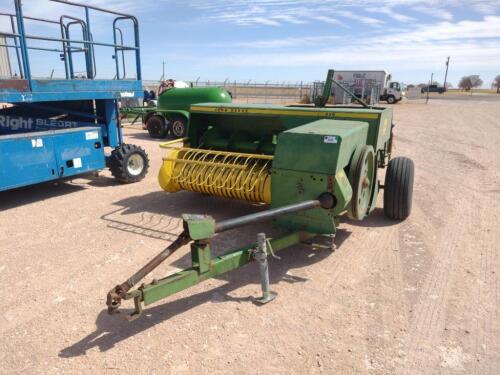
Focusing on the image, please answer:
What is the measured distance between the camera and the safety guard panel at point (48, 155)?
518 centimetres

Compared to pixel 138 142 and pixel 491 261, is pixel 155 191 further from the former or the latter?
pixel 138 142

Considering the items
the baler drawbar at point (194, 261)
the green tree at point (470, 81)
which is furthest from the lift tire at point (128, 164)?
the green tree at point (470, 81)

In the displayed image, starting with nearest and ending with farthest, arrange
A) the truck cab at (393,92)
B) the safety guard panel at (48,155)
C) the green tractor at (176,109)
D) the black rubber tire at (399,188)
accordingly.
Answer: the black rubber tire at (399,188)
the safety guard panel at (48,155)
the green tractor at (176,109)
the truck cab at (393,92)

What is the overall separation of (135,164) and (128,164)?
0.20 m

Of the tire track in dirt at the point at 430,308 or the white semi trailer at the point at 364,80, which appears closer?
the tire track in dirt at the point at 430,308

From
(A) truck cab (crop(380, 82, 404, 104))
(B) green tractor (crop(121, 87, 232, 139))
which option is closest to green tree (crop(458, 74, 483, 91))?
(A) truck cab (crop(380, 82, 404, 104))

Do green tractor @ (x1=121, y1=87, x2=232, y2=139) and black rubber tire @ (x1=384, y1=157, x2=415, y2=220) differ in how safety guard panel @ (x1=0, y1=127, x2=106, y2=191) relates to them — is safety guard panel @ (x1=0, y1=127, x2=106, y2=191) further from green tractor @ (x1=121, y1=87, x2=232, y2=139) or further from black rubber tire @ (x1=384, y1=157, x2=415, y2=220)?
green tractor @ (x1=121, y1=87, x2=232, y2=139)

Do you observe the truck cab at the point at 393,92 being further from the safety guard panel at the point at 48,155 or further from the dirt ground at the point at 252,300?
the safety guard panel at the point at 48,155

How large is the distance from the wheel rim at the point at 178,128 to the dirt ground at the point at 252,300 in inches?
263

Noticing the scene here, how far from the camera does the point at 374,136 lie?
14.8 ft

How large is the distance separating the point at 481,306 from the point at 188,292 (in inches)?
94.1

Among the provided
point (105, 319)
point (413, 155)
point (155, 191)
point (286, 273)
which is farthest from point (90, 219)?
point (413, 155)

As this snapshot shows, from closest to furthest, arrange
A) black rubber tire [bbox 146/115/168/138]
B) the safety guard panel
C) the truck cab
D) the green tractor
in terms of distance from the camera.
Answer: the safety guard panel → the green tractor → black rubber tire [bbox 146/115/168/138] → the truck cab

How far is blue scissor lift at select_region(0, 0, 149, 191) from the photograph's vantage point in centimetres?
522
